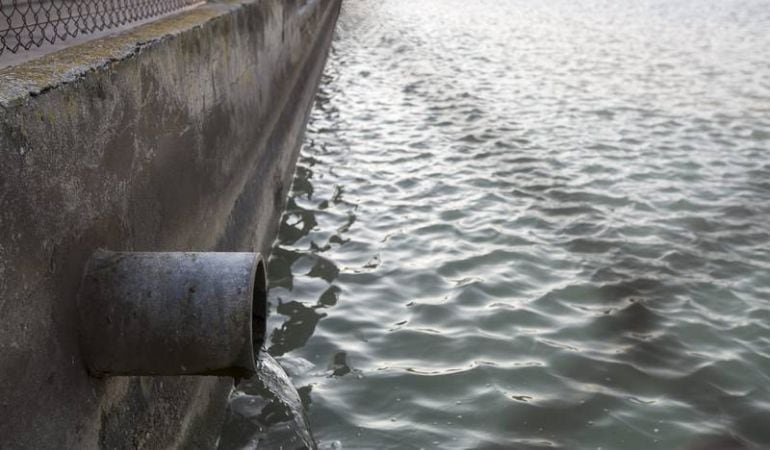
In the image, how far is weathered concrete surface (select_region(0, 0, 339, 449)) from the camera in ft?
8.04

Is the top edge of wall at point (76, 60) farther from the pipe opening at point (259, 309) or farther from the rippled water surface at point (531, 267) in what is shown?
the rippled water surface at point (531, 267)

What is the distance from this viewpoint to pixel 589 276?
20.4 ft

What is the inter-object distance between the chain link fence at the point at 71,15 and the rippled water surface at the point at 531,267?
2.20m

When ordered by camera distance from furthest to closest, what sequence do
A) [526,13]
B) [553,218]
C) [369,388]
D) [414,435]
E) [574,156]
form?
[526,13], [574,156], [553,218], [369,388], [414,435]

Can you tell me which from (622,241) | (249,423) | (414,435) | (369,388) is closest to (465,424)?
(414,435)

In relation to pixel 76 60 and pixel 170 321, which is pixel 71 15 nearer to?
pixel 76 60

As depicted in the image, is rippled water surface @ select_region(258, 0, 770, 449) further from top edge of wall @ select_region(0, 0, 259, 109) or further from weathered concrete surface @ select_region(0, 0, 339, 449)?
top edge of wall @ select_region(0, 0, 259, 109)

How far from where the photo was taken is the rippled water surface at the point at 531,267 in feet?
15.0

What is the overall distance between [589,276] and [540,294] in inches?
21.3

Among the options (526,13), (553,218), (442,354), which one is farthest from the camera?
(526,13)

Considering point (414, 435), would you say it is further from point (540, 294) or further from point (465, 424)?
point (540, 294)

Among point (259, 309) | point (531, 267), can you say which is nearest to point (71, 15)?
point (259, 309)

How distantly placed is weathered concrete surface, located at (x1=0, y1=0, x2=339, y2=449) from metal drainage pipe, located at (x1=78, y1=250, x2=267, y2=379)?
84 millimetres

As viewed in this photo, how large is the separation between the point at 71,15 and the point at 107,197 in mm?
1489
